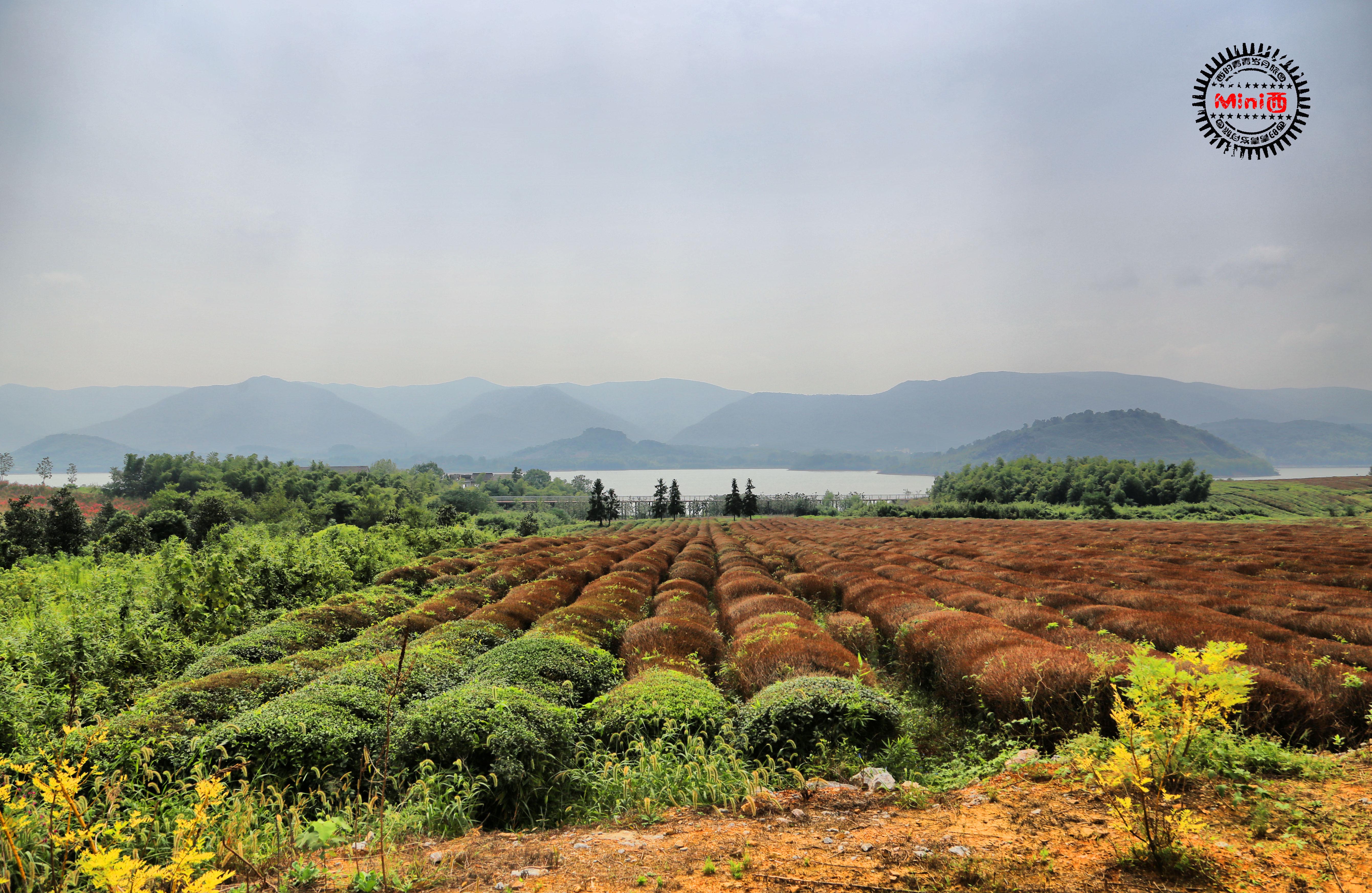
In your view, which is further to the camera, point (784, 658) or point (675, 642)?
point (675, 642)

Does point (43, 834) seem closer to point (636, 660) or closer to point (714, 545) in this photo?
point (636, 660)

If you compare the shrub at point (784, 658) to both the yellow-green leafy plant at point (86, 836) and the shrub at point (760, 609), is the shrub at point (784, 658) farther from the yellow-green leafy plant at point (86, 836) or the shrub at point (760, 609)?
the yellow-green leafy plant at point (86, 836)

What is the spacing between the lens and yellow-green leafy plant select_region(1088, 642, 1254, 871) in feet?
10.7

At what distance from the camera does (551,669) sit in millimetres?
7824

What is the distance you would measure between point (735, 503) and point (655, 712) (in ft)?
288

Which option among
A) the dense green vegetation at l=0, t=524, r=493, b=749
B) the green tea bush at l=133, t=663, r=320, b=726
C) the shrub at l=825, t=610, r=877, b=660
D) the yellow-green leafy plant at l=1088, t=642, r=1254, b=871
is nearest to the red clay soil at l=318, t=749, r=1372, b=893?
the yellow-green leafy plant at l=1088, t=642, r=1254, b=871

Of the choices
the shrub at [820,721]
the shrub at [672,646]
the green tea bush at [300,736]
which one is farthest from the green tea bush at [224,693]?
the shrub at [820,721]

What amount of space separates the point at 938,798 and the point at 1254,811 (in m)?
2.12

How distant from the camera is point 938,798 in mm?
4926

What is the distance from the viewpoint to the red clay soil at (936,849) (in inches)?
131

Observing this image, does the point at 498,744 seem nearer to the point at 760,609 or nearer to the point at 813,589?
the point at 760,609

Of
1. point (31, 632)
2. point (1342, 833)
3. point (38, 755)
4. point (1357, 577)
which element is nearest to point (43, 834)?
point (38, 755)

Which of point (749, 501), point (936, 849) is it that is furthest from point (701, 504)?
point (936, 849)

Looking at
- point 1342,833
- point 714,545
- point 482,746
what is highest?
point 1342,833
